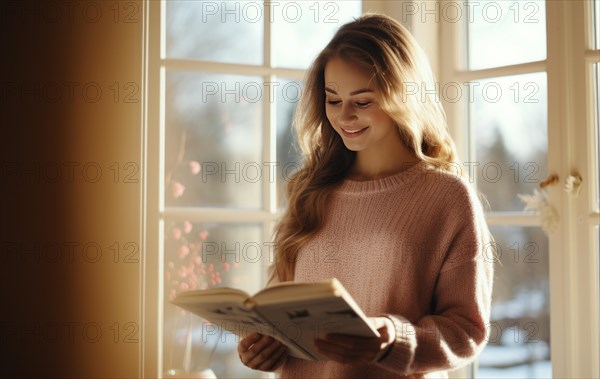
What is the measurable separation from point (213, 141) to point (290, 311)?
109 cm

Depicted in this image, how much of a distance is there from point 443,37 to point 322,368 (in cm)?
127

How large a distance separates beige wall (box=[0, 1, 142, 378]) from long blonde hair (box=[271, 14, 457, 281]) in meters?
0.54

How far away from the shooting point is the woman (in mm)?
1353

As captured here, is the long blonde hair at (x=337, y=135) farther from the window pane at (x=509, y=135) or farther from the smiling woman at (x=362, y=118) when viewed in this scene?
the window pane at (x=509, y=135)

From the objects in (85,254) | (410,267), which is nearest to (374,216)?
(410,267)

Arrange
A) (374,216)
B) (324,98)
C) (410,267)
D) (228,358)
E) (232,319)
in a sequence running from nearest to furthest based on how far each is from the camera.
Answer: (232,319) → (410,267) → (374,216) → (324,98) → (228,358)

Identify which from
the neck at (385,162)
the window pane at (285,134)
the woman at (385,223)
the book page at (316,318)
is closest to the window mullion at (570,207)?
the woman at (385,223)

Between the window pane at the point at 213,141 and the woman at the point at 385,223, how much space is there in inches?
18.7

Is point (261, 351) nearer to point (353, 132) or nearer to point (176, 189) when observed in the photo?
point (353, 132)

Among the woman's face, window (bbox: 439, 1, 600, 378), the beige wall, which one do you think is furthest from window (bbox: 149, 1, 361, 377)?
the woman's face

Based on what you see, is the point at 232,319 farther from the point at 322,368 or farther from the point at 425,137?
the point at 425,137

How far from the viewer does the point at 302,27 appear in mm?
2264

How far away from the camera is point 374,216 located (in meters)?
1.54

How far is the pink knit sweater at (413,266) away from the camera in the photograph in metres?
1.34
